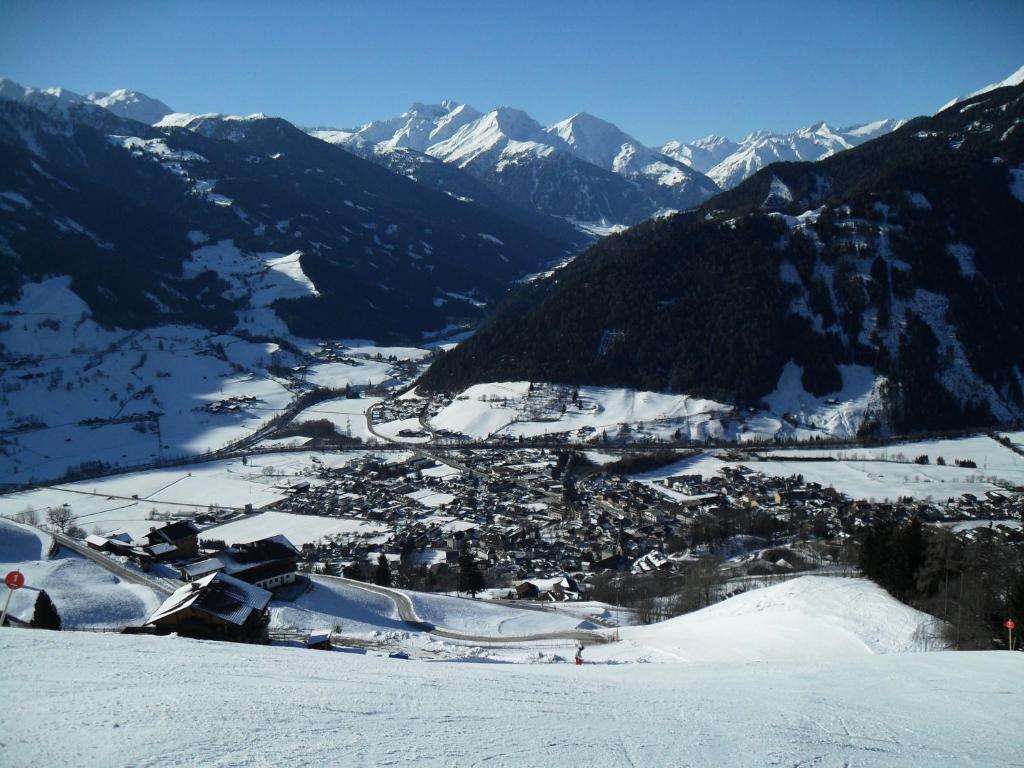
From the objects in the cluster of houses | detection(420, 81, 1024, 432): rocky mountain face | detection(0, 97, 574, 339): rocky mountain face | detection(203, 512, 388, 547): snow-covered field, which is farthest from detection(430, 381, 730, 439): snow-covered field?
detection(0, 97, 574, 339): rocky mountain face

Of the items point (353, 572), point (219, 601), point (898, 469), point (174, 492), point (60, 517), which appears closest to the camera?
point (219, 601)

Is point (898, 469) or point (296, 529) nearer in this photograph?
point (296, 529)

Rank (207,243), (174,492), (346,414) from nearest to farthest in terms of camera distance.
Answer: (174,492), (346,414), (207,243)

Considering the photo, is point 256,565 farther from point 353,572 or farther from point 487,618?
point 487,618

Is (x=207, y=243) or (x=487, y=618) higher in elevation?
(x=207, y=243)

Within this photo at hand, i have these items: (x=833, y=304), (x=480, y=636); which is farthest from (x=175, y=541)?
(x=833, y=304)

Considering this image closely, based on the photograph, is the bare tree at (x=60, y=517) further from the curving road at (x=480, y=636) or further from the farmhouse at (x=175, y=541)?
the curving road at (x=480, y=636)
